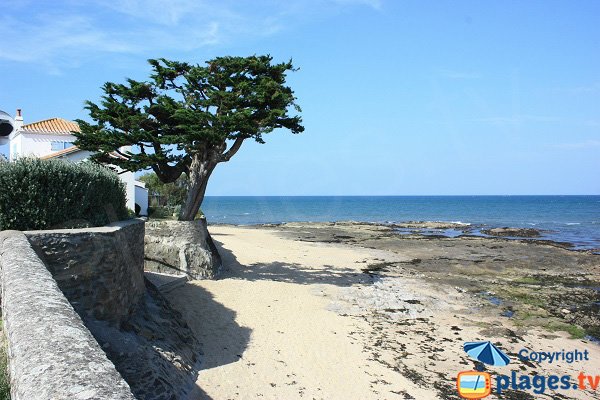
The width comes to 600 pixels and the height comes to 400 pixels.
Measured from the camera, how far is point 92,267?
24.6ft

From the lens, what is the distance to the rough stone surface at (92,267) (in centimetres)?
691

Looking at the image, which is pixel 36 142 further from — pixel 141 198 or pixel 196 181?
pixel 196 181

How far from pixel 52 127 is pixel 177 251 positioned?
66.3 feet

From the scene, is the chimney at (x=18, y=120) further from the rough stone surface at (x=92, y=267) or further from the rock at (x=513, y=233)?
the rock at (x=513, y=233)

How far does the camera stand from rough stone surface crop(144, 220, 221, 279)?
55.1ft

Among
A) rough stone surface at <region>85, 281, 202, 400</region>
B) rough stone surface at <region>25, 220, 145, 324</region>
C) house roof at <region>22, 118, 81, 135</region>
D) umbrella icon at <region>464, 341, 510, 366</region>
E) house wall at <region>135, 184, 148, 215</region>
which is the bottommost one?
umbrella icon at <region>464, 341, 510, 366</region>

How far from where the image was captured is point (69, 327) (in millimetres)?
3367

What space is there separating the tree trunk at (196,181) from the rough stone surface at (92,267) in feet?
31.1

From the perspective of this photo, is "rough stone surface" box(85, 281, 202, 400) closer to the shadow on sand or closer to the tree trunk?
the shadow on sand

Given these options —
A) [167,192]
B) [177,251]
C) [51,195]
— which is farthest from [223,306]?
[167,192]

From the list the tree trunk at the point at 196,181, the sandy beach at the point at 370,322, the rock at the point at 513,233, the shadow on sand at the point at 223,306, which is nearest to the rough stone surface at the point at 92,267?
the shadow on sand at the point at 223,306

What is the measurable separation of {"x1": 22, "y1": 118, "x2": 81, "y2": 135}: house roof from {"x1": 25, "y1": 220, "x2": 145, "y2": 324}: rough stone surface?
2404 cm

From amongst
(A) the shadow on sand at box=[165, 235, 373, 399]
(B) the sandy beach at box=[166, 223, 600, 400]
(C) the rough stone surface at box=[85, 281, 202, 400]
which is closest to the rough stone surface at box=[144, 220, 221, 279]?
(B) the sandy beach at box=[166, 223, 600, 400]

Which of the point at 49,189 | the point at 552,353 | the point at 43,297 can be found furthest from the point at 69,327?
the point at 552,353
